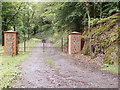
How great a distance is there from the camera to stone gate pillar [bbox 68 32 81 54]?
8.76 meters

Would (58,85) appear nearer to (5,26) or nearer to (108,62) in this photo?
(108,62)

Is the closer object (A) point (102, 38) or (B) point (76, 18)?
(A) point (102, 38)

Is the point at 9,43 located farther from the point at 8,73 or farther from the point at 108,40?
the point at 108,40

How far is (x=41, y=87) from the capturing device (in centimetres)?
271

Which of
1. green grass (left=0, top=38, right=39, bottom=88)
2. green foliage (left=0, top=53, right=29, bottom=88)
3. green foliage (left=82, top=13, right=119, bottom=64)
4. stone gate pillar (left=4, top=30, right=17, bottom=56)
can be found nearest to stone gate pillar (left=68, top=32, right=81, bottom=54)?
green foliage (left=82, top=13, right=119, bottom=64)

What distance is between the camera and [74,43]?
348 inches

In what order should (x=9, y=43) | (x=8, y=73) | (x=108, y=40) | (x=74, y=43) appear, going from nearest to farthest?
1. (x=8, y=73)
2. (x=108, y=40)
3. (x=9, y=43)
4. (x=74, y=43)

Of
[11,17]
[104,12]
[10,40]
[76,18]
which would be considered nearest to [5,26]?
[11,17]

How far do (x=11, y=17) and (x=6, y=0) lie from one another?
9.10 ft

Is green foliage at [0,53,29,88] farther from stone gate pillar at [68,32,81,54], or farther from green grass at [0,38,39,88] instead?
stone gate pillar at [68,32,81,54]

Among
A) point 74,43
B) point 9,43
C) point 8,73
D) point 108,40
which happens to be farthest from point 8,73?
point 74,43

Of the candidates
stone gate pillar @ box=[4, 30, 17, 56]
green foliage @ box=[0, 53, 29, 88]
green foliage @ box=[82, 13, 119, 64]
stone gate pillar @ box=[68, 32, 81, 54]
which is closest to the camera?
green foliage @ box=[0, 53, 29, 88]

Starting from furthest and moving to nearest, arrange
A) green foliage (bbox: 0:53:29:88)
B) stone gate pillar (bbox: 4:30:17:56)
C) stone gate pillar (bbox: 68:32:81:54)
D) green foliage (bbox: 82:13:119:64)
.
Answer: stone gate pillar (bbox: 68:32:81:54), stone gate pillar (bbox: 4:30:17:56), green foliage (bbox: 82:13:119:64), green foliage (bbox: 0:53:29:88)

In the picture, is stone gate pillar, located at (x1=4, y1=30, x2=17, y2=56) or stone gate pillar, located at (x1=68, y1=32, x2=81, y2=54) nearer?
stone gate pillar, located at (x1=4, y1=30, x2=17, y2=56)
